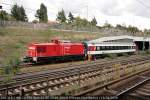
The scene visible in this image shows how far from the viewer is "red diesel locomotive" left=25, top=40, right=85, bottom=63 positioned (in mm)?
33781

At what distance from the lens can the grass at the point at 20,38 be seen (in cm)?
4122

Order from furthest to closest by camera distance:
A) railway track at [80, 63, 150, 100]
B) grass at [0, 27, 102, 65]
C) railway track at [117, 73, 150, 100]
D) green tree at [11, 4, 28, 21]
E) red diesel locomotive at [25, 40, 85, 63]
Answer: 1. green tree at [11, 4, 28, 21]
2. grass at [0, 27, 102, 65]
3. red diesel locomotive at [25, 40, 85, 63]
4. railway track at [80, 63, 150, 100]
5. railway track at [117, 73, 150, 100]

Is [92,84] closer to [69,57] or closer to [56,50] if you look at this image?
[56,50]

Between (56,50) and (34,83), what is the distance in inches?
673

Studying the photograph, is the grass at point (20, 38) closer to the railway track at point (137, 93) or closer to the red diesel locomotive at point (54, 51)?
the red diesel locomotive at point (54, 51)

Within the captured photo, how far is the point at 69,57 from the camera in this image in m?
39.2

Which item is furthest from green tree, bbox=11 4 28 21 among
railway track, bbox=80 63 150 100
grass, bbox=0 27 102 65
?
railway track, bbox=80 63 150 100

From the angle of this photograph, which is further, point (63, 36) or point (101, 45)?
point (63, 36)

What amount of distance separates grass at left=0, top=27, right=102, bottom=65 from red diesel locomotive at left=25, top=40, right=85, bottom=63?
479 cm

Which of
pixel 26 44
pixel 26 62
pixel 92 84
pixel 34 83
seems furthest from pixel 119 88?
pixel 26 44

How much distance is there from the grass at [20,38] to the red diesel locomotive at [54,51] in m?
4.79

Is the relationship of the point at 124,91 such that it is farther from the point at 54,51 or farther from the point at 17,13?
the point at 17,13

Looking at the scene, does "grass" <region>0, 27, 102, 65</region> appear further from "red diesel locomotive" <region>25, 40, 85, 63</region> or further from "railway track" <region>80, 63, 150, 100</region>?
"railway track" <region>80, 63, 150, 100</region>

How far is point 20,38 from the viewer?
167 ft
